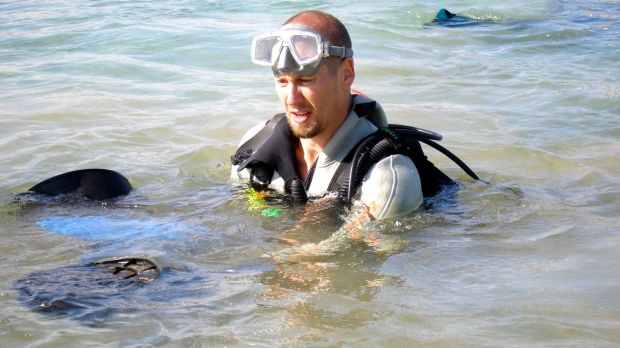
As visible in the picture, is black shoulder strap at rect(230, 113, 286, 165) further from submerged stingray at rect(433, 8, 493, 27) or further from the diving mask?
submerged stingray at rect(433, 8, 493, 27)

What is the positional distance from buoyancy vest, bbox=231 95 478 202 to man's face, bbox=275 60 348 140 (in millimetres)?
190

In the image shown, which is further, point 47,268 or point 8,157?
point 8,157

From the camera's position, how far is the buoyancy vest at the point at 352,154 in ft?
14.0

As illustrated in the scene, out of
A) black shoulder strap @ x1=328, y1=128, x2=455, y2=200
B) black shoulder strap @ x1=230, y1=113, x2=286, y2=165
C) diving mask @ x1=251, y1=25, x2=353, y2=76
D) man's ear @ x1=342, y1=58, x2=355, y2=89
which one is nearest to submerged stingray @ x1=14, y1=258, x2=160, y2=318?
black shoulder strap @ x1=328, y1=128, x2=455, y2=200

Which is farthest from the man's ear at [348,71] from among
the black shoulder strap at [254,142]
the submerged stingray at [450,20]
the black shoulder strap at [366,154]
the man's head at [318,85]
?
the submerged stingray at [450,20]

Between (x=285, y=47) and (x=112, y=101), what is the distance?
12.8 feet

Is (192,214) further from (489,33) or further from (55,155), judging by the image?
(489,33)

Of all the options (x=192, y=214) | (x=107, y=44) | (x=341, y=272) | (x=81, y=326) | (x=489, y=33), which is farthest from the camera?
(x=489, y=33)

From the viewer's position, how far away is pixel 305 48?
427 centimetres

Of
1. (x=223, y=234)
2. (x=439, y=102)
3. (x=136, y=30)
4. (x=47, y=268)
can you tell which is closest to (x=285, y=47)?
(x=223, y=234)

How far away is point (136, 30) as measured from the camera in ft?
36.7

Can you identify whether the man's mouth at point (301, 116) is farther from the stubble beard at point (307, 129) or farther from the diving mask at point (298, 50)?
the diving mask at point (298, 50)

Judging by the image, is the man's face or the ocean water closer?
the ocean water

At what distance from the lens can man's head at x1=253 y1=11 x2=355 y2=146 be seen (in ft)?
14.2
